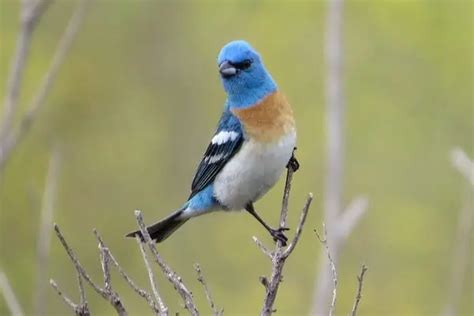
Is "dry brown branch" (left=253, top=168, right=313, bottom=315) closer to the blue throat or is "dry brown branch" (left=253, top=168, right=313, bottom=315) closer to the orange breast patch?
the orange breast patch

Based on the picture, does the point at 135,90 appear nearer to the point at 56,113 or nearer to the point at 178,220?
the point at 56,113

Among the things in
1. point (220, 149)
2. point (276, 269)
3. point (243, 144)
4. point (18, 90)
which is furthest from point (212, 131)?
point (276, 269)

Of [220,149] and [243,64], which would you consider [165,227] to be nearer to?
[220,149]

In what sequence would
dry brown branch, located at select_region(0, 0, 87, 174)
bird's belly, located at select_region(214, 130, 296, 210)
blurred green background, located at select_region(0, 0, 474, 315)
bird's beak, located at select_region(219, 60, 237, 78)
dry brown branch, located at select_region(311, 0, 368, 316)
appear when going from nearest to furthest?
dry brown branch, located at select_region(0, 0, 87, 174) → bird's belly, located at select_region(214, 130, 296, 210) → bird's beak, located at select_region(219, 60, 237, 78) → dry brown branch, located at select_region(311, 0, 368, 316) → blurred green background, located at select_region(0, 0, 474, 315)

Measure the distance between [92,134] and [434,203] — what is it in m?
3.54

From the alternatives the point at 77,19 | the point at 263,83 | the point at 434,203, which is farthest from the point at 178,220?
the point at 434,203

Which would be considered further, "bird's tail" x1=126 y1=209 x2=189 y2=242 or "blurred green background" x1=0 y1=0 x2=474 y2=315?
"blurred green background" x1=0 y1=0 x2=474 y2=315

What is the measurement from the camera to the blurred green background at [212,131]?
31.7ft

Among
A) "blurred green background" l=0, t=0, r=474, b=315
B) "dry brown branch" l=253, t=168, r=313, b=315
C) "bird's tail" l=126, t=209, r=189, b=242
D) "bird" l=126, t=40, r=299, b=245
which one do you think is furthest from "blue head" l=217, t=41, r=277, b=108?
"blurred green background" l=0, t=0, r=474, b=315

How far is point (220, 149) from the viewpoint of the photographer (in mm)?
4723

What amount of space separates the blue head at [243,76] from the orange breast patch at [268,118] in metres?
0.04

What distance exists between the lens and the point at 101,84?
11.2m

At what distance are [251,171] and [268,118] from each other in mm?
245

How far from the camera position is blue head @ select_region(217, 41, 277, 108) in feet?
15.2
